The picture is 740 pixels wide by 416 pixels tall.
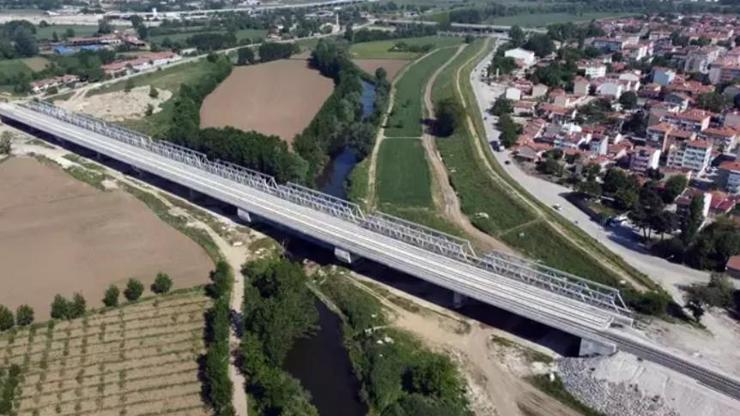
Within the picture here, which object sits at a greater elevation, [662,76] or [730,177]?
[662,76]

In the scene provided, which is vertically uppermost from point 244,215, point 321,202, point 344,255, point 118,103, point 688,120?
point 688,120

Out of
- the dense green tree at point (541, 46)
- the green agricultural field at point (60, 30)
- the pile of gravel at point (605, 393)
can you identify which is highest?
the green agricultural field at point (60, 30)

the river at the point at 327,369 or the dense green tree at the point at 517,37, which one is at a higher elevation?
the dense green tree at the point at 517,37

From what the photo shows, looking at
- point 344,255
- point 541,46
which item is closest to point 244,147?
point 344,255

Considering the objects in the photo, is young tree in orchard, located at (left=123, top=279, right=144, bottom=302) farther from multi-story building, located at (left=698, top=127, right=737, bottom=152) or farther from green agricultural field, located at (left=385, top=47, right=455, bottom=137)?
multi-story building, located at (left=698, top=127, right=737, bottom=152)

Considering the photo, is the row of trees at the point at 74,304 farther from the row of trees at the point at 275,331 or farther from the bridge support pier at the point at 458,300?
the bridge support pier at the point at 458,300

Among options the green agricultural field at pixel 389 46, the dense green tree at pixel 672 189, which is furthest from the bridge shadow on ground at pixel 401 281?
the green agricultural field at pixel 389 46

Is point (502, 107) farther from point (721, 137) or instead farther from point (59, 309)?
point (59, 309)
